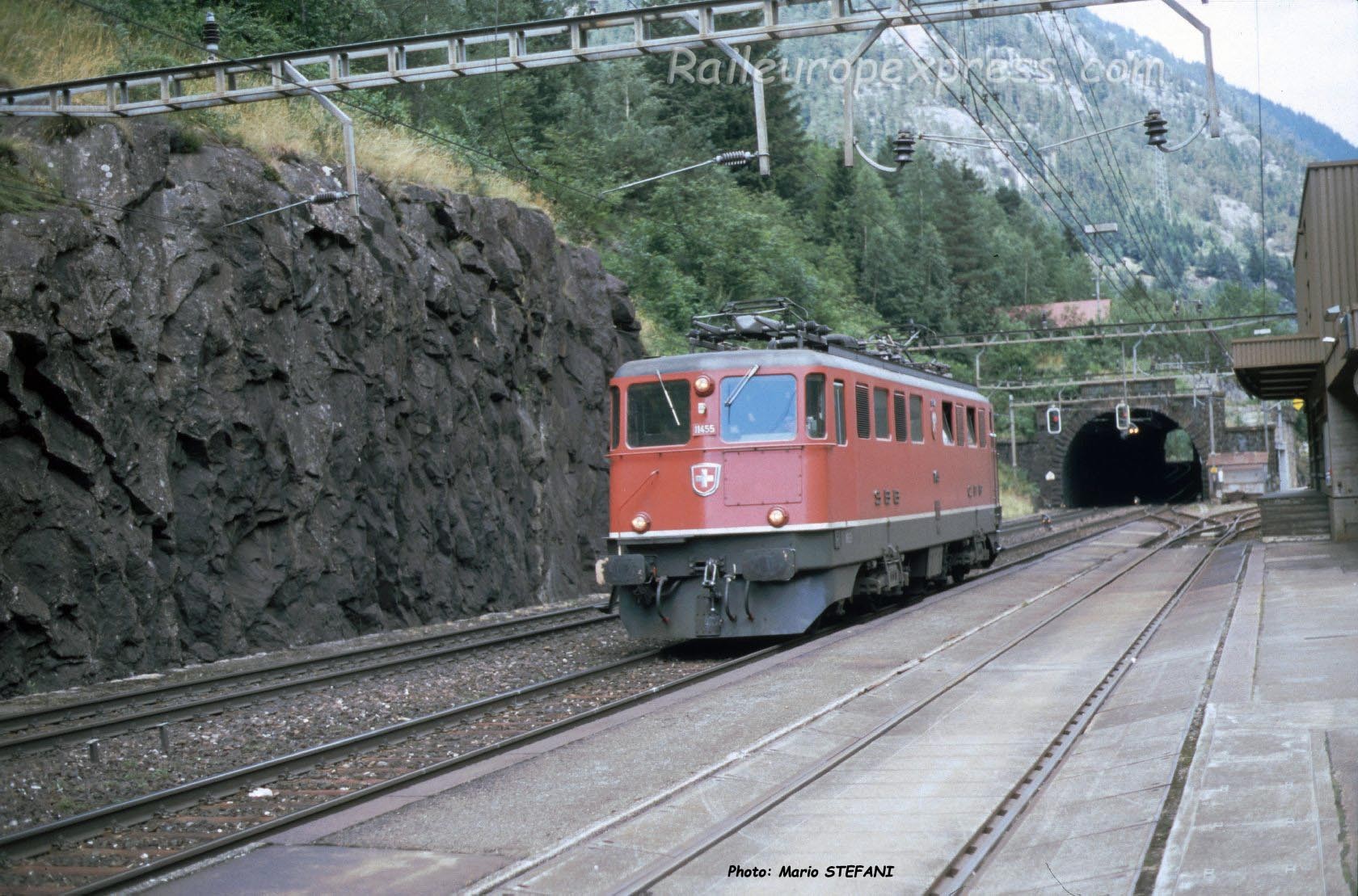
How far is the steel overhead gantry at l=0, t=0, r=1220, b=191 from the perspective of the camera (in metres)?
12.4

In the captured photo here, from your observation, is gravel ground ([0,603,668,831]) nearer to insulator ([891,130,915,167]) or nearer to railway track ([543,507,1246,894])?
railway track ([543,507,1246,894])

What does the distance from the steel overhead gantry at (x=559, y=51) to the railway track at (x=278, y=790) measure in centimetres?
590

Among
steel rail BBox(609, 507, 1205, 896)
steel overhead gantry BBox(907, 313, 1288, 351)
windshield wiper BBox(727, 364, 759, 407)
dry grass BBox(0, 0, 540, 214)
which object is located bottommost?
steel rail BBox(609, 507, 1205, 896)

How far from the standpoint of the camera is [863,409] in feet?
52.6

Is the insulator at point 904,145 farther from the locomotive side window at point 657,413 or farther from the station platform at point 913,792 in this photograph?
the station platform at point 913,792

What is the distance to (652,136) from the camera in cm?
4597

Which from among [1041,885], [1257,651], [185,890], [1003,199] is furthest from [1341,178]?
[1003,199]

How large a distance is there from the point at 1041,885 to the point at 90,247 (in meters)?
11.9

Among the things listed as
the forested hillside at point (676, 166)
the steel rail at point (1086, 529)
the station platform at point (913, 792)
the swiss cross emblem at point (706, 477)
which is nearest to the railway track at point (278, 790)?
the station platform at point (913, 792)

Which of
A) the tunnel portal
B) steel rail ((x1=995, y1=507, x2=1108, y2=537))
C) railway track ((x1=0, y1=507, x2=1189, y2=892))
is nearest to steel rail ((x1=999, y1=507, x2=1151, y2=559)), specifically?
steel rail ((x1=995, y1=507, x2=1108, y2=537))

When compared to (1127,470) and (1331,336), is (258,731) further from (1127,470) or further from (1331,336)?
(1127,470)

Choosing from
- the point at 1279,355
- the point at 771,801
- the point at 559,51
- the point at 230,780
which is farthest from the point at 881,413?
the point at 1279,355

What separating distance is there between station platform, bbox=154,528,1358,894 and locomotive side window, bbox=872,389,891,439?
Answer: 4.37 m

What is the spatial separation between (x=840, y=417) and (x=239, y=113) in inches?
406
